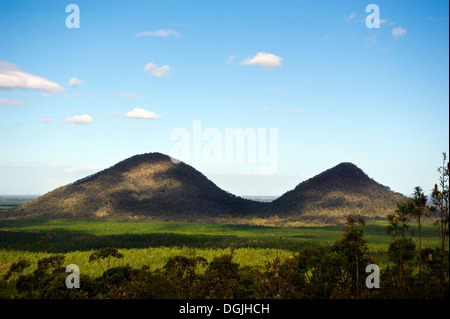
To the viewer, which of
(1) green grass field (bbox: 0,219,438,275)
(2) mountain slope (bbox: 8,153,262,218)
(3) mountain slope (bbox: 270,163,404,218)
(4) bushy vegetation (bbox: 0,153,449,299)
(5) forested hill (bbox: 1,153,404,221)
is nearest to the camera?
(4) bushy vegetation (bbox: 0,153,449,299)

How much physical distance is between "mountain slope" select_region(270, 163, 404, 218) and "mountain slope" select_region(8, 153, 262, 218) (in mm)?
16754

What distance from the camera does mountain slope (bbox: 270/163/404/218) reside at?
139125mm

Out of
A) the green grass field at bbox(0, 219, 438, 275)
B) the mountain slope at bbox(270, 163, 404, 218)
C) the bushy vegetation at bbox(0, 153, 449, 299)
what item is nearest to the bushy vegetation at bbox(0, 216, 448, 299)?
the bushy vegetation at bbox(0, 153, 449, 299)

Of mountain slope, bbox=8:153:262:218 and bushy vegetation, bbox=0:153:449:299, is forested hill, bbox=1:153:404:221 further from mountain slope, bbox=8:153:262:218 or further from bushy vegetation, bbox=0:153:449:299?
bushy vegetation, bbox=0:153:449:299

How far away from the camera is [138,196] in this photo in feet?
506

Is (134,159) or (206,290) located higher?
(134,159)

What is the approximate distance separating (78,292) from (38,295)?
2468mm

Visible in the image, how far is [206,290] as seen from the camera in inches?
847

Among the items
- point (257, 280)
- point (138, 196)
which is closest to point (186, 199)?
point (138, 196)

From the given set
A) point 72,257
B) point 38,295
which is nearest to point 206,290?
point 38,295

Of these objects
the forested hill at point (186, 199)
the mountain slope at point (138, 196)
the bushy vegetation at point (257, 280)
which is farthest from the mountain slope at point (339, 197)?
the bushy vegetation at point (257, 280)

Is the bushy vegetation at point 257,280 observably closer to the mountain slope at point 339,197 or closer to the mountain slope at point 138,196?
the mountain slope at point 339,197
